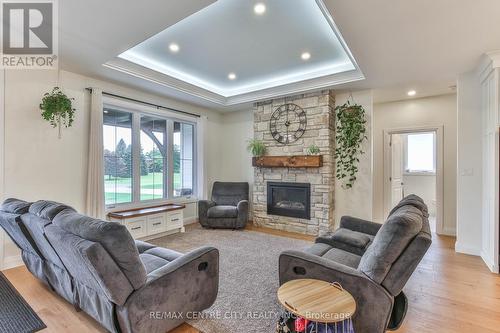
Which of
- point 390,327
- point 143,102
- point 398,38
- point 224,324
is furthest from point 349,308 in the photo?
point 143,102

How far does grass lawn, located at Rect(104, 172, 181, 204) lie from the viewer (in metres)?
4.27

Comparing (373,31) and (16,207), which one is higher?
(373,31)

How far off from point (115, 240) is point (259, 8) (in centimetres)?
254

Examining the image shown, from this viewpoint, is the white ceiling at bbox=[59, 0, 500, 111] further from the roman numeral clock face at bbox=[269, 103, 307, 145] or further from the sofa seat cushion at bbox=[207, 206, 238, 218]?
the sofa seat cushion at bbox=[207, 206, 238, 218]

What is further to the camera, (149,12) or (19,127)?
(19,127)

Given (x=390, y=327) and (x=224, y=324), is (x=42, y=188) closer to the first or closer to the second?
(x=224, y=324)

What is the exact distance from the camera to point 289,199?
5148mm

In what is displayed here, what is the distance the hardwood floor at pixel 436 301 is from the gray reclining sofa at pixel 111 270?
0.52ft

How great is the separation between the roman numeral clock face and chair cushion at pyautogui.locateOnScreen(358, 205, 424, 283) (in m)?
3.41

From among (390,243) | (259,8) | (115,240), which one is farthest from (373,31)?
(115,240)

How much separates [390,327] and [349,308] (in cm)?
74

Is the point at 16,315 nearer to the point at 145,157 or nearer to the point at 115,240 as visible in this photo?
the point at 115,240

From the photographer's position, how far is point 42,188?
3.42 meters

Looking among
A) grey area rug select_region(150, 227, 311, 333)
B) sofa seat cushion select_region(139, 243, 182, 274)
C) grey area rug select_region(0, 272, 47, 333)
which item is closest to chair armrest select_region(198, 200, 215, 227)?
grey area rug select_region(150, 227, 311, 333)
